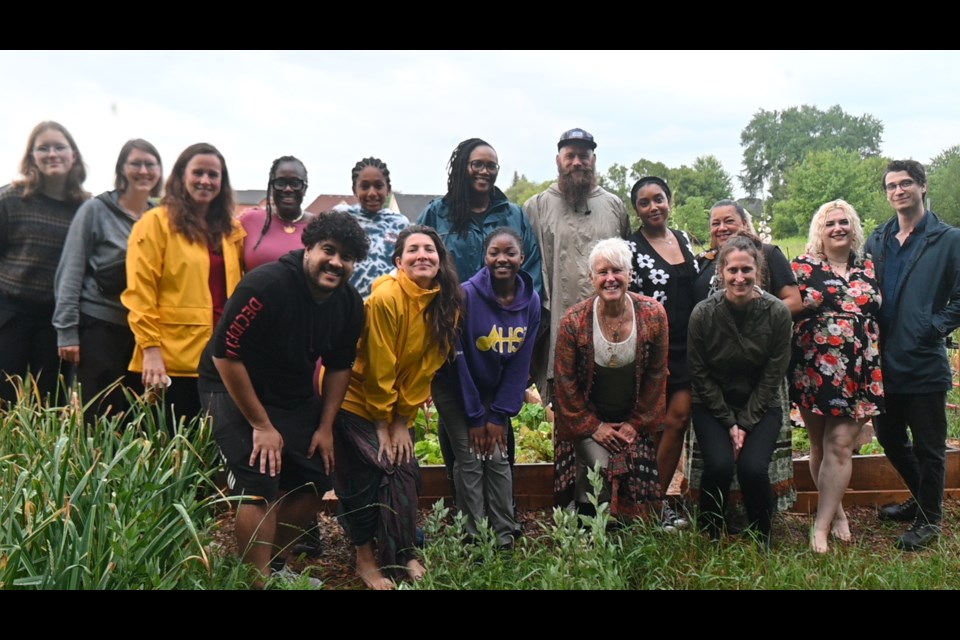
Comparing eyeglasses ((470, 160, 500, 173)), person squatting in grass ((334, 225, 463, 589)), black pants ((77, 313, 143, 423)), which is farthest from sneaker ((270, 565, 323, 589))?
eyeglasses ((470, 160, 500, 173))

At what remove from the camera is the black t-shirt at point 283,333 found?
11.3ft

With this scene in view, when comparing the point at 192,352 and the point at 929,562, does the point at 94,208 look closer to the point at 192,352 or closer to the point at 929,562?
the point at 192,352

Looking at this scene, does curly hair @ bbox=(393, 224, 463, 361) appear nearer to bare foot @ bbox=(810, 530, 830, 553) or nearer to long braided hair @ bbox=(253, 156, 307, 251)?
long braided hair @ bbox=(253, 156, 307, 251)

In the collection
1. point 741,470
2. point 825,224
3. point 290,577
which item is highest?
point 825,224

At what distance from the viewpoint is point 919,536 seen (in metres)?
4.51

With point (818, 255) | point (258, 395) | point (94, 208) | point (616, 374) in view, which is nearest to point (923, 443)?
point (818, 255)

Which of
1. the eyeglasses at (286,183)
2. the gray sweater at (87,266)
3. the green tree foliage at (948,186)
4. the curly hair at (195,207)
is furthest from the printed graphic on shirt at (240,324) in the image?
the green tree foliage at (948,186)

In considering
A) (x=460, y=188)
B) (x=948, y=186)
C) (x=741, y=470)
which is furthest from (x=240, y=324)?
(x=948, y=186)

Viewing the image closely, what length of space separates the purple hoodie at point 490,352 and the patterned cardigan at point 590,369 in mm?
244

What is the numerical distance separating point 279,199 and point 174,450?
151cm

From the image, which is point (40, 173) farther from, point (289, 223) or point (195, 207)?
point (289, 223)

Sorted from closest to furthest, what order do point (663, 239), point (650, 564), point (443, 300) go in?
point (650, 564)
point (443, 300)
point (663, 239)

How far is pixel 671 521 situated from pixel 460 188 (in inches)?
94.6

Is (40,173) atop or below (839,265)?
atop
